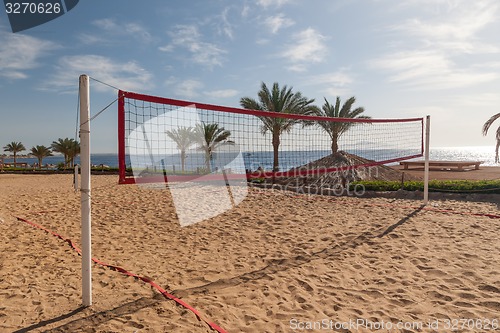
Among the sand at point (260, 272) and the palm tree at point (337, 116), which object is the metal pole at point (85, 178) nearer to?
the sand at point (260, 272)

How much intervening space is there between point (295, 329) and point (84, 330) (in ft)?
6.08

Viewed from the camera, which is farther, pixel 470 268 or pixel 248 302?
pixel 470 268

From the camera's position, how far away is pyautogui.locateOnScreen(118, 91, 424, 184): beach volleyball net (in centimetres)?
521

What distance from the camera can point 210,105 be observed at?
575 cm

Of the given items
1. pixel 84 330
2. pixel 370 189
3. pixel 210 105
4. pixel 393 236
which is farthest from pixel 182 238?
pixel 370 189

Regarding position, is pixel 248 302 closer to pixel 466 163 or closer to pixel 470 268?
pixel 470 268

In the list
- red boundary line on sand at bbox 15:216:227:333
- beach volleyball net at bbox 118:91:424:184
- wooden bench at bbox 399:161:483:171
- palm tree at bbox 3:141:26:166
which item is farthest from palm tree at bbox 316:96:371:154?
palm tree at bbox 3:141:26:166

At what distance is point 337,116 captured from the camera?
1758cm

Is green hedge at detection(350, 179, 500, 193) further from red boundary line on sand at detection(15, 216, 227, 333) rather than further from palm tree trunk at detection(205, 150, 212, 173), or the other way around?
palm tree trunk at detection(205, 150, 212, 173)

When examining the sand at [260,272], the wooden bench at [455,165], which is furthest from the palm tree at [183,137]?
the sand at [260,272]

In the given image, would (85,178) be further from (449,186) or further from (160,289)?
(449,186)

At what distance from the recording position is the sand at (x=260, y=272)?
120 inches

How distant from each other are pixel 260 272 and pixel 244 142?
20.1 ft

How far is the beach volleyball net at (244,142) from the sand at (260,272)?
1.17m
